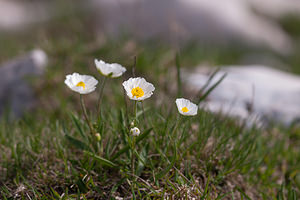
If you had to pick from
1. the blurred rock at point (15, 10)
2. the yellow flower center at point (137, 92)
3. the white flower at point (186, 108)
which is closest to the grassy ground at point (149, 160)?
the yellow flower center at point (137, 92)

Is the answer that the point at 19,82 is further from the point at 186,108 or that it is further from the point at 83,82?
the point at 186,108

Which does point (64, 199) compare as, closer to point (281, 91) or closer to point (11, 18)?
point (281, 91)

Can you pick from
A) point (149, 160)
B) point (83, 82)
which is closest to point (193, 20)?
point (149, 160)

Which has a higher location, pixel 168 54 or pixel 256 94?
pixel 168 54

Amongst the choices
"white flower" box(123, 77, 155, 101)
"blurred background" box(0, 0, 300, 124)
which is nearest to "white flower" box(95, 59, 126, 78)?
"white flower" box(123, 77, 155, 101)

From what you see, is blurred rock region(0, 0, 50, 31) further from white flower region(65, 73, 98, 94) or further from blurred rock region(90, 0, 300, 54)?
white flower region(65, 73, 98, 94)

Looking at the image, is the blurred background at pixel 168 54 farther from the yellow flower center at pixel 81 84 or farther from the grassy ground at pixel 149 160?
the yellow flower center at pixel 81 84

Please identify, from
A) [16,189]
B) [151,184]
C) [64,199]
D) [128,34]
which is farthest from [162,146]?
[128,34]
